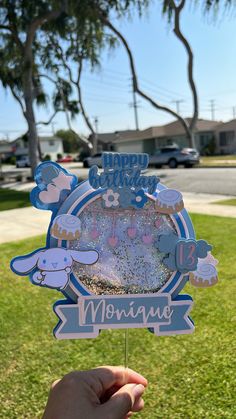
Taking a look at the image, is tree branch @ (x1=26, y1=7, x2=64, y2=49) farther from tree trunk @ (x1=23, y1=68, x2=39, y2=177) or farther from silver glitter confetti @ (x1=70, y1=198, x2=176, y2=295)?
silver glitter confetti @ (x1=70, y1=198, x2=176, y2=295)

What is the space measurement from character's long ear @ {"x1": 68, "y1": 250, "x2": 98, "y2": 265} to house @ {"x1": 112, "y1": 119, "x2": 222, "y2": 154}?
129 ft

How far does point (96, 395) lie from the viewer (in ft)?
4.82

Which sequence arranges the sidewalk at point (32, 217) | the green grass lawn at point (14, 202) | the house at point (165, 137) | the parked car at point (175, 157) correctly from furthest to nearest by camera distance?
the house at point (165, 137), the parked car at point (175, 157), the green grass lawn at point (14, 202), the sidewalk at point (32, 217)

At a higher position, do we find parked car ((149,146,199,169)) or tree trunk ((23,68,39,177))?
tree trunk ((23,68,39,177))

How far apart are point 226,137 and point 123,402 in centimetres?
4111

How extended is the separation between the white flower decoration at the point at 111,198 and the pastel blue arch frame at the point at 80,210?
3cm

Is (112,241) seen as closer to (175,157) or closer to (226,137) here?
(175,157)

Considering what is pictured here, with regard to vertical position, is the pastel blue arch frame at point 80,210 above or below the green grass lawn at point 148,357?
above

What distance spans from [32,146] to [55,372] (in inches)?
556

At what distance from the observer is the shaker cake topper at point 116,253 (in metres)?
1.62

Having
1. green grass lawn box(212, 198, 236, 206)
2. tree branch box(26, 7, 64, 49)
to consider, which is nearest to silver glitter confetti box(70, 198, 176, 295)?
green grass lawn box(212, 198, 236, 206)

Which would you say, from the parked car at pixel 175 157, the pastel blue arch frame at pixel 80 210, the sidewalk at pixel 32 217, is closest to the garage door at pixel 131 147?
the parked car at pixel 175 157

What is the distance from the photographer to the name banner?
1624 millimetres

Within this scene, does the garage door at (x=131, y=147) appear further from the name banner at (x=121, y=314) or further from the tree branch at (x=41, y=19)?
the name banner at (x=121, y=314)
